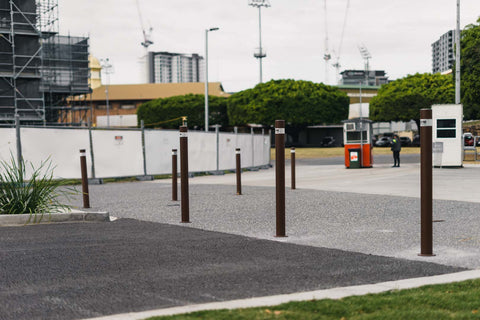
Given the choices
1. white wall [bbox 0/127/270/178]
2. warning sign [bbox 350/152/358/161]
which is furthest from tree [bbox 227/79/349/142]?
white wall [bbox 0/127/270/178]

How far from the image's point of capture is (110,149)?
20.4 metres

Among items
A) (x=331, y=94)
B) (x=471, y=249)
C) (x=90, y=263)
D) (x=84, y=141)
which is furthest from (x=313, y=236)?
(x=331, y=94)

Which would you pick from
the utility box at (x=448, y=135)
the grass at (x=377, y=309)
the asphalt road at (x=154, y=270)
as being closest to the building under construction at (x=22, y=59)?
the utility box at (x=448, y=135)

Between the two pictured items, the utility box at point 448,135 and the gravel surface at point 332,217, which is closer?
the gravel surface at point 332,217

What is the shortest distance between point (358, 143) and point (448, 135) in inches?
176

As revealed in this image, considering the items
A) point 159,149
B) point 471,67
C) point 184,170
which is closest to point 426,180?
point 184,170

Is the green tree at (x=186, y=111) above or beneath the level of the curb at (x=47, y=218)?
above

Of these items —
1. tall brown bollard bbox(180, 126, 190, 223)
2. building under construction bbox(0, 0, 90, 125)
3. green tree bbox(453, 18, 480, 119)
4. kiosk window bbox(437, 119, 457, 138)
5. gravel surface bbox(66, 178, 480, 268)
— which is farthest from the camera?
building under construction bbox(0, 0, 90, 125)

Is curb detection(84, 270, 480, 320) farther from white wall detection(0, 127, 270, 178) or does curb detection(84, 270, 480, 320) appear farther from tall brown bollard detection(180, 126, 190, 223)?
white wall detection(0, 127, 270, 178)

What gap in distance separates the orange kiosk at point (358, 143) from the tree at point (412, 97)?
44140 mm

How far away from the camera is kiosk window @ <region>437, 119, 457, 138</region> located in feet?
84.5

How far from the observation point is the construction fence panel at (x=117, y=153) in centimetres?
2002

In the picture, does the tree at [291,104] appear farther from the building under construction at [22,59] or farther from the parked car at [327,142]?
the building under construction at [22,59]

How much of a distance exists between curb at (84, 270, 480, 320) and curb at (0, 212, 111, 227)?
5395 mm
